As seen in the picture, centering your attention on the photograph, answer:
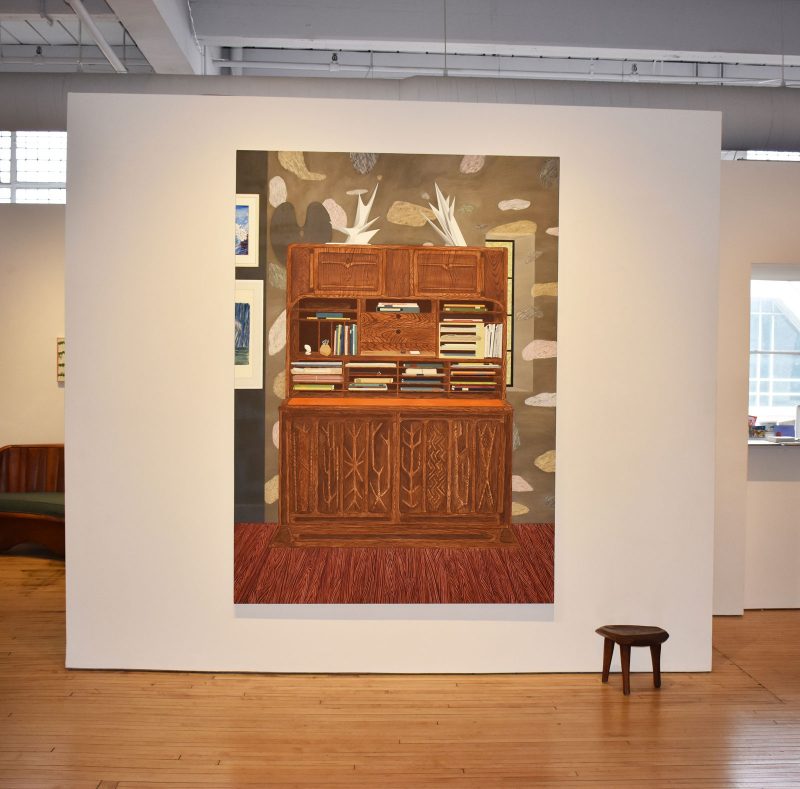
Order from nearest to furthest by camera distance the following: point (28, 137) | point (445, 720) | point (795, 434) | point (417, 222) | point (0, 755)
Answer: point (0, 755)
point (445, 720)
point (417, 222)
point (795, 434)
point (28, 137)

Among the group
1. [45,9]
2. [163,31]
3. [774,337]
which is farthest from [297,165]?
[774,337]

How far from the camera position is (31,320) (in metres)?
8.16

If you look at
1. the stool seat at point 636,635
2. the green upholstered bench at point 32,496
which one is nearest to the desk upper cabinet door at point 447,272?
the stool seat at point 636,635

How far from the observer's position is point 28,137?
388 inches

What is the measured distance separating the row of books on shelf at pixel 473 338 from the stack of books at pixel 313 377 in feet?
2.12

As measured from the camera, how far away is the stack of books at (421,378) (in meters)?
4.53

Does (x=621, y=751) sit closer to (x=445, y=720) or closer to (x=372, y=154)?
(x=445, y=720)

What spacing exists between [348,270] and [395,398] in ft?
2.43

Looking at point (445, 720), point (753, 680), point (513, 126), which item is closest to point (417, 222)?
point (513, 126)

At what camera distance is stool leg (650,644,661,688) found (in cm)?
444

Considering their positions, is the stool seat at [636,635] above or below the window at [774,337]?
below

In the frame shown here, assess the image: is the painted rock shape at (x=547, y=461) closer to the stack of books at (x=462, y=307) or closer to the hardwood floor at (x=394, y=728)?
the stack of books at (x=462, y=307)

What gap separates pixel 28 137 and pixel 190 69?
3.82m

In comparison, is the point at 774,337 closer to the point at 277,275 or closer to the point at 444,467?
the point at 444,467
